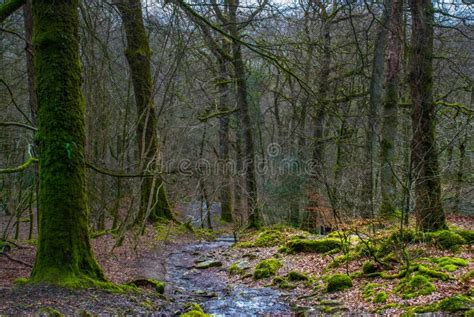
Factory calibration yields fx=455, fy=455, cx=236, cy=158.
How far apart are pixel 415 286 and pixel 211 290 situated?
3.76 m

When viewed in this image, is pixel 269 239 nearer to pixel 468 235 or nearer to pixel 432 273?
pixel 468 235

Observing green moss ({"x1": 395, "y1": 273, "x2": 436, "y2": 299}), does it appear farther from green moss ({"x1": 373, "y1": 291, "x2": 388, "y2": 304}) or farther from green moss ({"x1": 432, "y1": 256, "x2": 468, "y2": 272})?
green moss ({"x1": 432, "y1": 256, "x2": 468, "y2": 272})

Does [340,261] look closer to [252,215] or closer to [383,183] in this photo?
[383,183]

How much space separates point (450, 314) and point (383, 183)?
741 cm

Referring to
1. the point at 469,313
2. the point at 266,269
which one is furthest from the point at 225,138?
the point at 469,313

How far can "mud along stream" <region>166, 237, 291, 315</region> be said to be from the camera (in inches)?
268

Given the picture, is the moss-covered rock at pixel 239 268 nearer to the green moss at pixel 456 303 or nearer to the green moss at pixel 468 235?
the green moss at pixel 468 235

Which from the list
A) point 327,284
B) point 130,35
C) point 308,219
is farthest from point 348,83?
point 327,284

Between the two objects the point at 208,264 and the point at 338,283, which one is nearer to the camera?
the point at 338,283

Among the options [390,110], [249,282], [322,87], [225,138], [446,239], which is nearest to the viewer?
[446,239]

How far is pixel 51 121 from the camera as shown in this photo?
20.5 ft

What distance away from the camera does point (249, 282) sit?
9055mm

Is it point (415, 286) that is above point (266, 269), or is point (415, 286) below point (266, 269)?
above

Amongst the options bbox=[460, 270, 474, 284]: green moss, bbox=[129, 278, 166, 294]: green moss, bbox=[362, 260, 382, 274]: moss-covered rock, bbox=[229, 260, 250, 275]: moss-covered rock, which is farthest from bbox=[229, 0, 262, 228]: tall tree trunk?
bbox=[460, 270, 474, 284]: green moss
